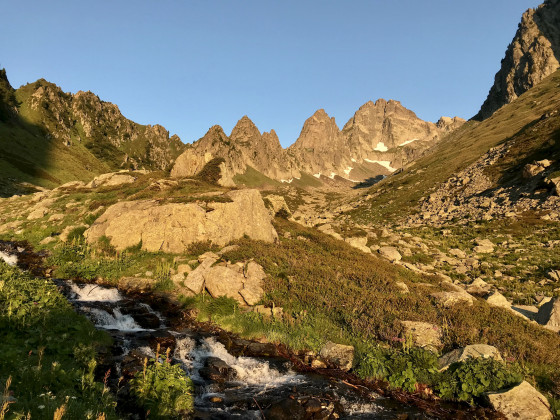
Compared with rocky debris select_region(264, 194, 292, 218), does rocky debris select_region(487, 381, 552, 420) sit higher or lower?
lower

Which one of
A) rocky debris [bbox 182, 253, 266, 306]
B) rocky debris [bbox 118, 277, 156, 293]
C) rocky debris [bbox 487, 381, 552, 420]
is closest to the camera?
rocky debris [bbox 487, 381, 552, 420]

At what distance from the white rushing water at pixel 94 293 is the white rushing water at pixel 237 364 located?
665 cm

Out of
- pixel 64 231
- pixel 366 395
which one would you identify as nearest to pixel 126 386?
pixel 366 395

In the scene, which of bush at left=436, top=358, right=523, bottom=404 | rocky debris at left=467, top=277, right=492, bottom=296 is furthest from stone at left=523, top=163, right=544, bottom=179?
bush at left=436, top=358, right=523, bottom=404

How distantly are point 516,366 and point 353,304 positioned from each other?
22.1ft

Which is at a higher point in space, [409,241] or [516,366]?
[409,241]

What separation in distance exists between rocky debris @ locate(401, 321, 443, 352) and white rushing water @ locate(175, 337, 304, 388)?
515 centimetres

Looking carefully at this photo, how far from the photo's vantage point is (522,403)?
8516 mm

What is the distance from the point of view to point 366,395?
31.9ft

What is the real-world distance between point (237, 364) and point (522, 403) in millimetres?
9533

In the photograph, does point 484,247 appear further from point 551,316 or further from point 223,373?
point 223,373

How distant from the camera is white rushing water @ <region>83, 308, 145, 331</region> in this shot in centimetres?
1349

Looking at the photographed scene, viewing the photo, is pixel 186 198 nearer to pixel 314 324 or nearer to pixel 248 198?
pixel 248 198

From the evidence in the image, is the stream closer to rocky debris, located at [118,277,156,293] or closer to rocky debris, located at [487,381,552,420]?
rocky debris, located at [118,277,156,293]
